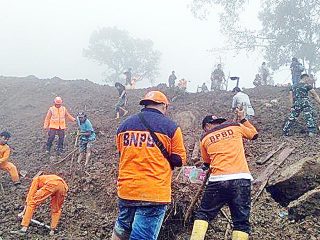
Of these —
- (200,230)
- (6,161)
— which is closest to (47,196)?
(200,230)

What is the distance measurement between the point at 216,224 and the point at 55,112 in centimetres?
661

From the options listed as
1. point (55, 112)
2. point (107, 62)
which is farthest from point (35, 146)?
point (107, 62)

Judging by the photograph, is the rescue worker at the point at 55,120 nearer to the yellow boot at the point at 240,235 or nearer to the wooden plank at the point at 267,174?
the wooden plank at the point at 267,174

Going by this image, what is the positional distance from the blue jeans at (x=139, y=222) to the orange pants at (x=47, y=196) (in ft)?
7.99

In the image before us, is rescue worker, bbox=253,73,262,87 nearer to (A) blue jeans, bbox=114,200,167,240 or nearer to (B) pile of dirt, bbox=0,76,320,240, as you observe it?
(B) pile of dirt, bbox=0,76,320,240

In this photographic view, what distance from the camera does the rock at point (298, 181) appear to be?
552 cm

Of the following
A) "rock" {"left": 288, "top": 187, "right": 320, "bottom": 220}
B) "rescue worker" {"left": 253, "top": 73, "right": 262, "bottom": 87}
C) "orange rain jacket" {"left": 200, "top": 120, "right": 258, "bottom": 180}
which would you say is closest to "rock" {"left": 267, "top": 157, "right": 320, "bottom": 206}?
"rock" {"left": 288, "top": 187, "right": 320, "bottom": 220}

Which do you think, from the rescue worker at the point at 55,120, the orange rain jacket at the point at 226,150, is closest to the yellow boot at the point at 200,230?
the orange rain jacket at the point at 226,150

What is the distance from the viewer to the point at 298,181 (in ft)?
18.1

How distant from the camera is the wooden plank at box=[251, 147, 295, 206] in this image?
603 cm

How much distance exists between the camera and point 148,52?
42156 mm

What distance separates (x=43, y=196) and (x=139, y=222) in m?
2.74

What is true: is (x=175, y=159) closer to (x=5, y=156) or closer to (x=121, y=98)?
(x=5, y=156)

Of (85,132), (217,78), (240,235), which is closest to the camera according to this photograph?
(240,235)
